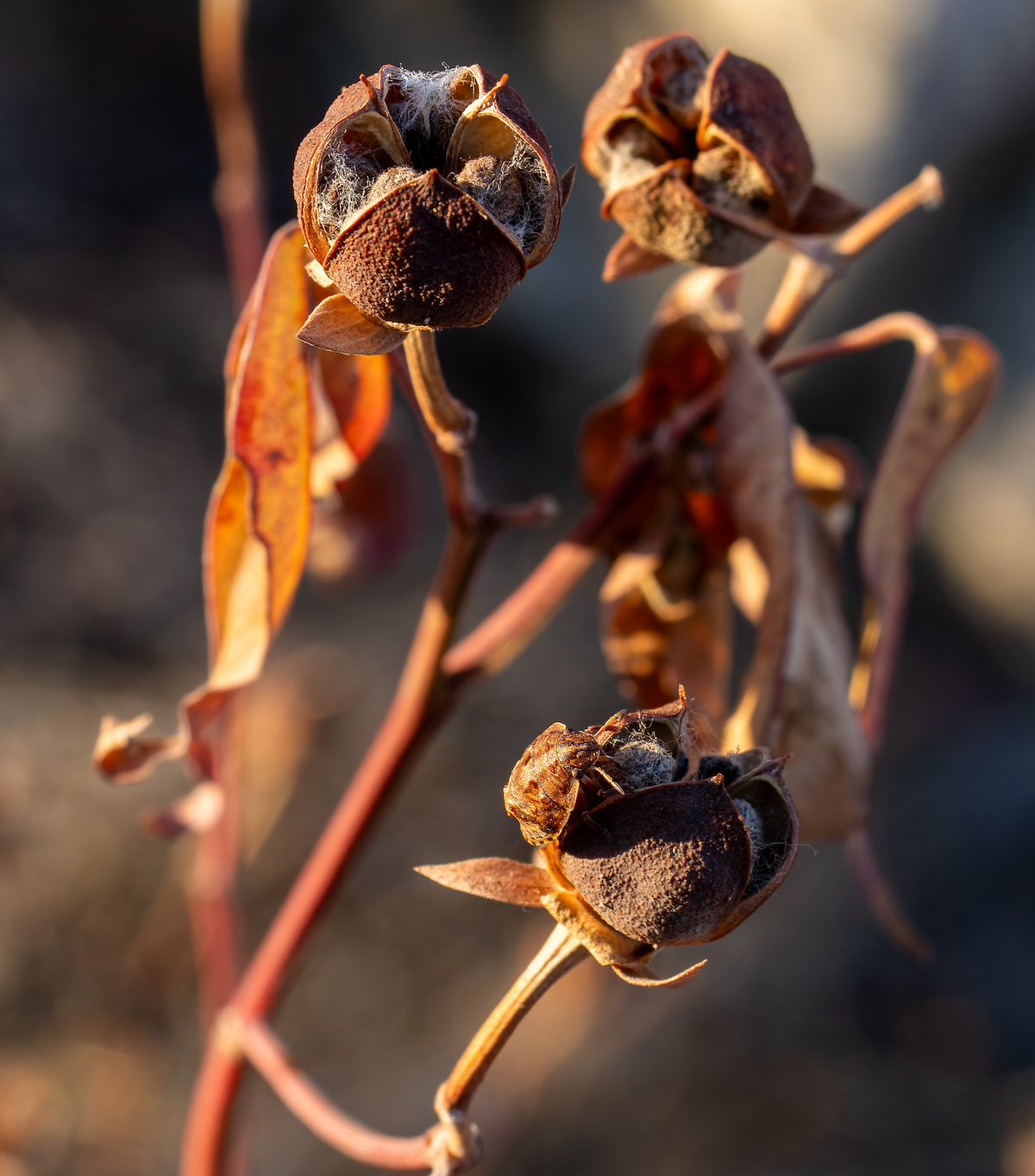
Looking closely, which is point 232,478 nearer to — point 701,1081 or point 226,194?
point 226,194

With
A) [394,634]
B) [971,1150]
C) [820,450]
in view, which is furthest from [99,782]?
[971,1150]

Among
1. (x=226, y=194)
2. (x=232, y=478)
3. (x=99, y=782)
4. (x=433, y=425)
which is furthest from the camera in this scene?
(x=99, y=782)

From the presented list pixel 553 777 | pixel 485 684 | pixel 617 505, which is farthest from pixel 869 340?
pixel 485 684

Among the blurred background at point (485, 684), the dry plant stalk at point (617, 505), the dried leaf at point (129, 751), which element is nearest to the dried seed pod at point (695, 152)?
the dry plant stalk at point (617, 505)

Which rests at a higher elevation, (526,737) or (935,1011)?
(526,737)

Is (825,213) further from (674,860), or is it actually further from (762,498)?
(674,860)

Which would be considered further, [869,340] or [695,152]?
[869,340]

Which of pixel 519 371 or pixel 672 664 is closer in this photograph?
pixel 672 664
